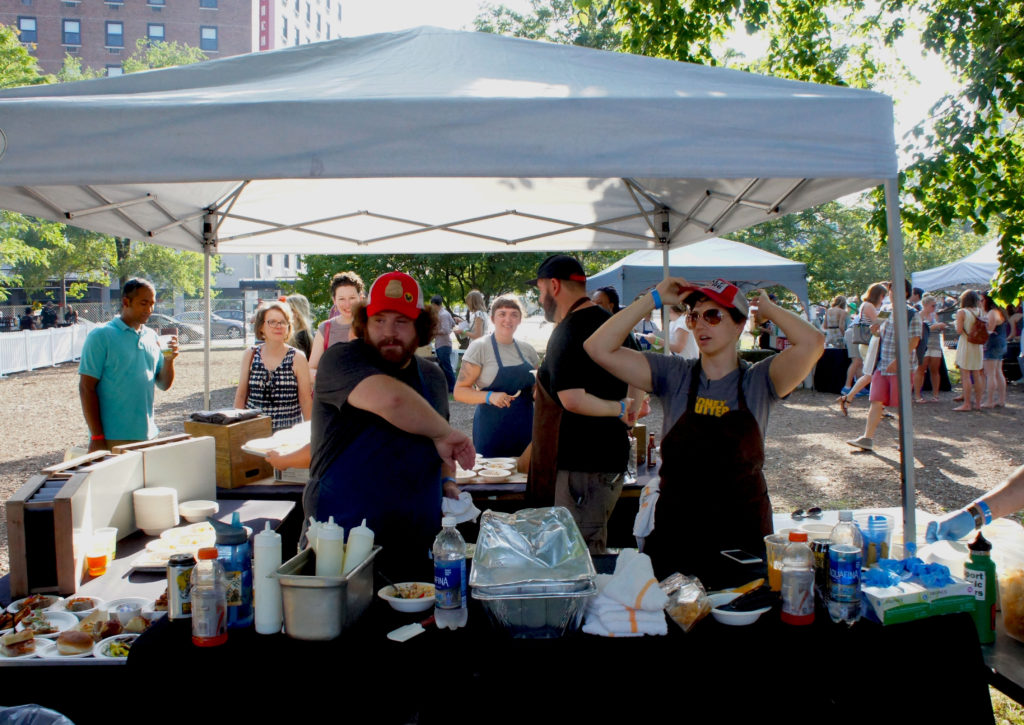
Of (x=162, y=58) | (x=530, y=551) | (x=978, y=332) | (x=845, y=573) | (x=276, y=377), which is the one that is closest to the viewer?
(x=845, y=573)

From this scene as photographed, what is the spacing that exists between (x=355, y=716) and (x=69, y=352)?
71.1 feet

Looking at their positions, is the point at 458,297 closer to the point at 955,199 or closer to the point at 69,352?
the point at 69,352

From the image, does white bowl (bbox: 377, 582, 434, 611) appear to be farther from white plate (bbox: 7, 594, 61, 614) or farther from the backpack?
the backpack

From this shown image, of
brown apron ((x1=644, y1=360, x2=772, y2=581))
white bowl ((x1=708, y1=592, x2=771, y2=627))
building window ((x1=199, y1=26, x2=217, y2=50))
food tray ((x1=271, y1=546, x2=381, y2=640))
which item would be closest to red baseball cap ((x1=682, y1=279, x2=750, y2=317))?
brown apron ((x1=644, y1=360, x2=772, y2=581))

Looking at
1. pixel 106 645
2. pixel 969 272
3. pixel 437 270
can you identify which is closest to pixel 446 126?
pixel 106 645

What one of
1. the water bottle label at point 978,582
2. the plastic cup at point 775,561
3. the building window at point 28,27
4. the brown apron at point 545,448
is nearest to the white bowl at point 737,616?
the plastic cup at point 775,561

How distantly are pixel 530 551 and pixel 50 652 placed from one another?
140cm

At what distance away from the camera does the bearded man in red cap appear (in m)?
2.31

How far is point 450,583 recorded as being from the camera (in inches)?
74.9

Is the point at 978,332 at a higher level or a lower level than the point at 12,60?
lower

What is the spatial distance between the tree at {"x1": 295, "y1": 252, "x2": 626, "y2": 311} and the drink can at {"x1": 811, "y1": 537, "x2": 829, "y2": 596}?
14429 millimetres

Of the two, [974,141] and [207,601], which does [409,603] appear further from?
[974,141]

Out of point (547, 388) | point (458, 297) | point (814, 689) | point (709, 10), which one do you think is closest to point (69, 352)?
point (458, 297)

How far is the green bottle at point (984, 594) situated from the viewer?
2.09 m
